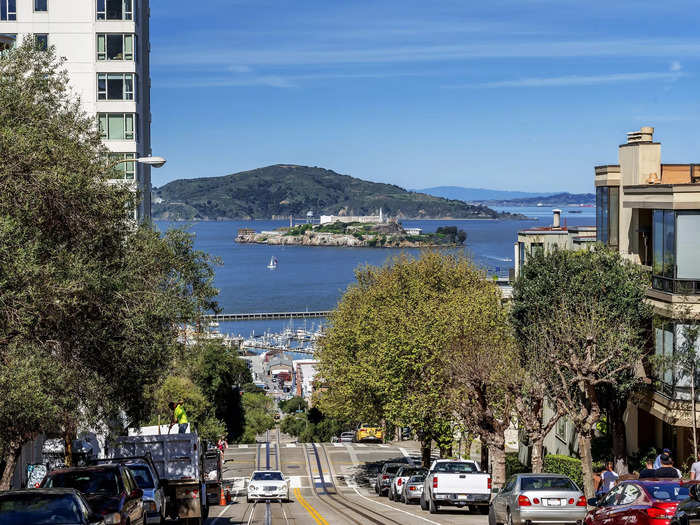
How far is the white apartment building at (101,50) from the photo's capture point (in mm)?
55719

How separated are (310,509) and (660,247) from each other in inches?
615

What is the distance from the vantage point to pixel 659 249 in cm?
3550

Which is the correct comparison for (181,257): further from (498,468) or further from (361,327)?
(361,327)

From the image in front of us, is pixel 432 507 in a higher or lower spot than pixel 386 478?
higher

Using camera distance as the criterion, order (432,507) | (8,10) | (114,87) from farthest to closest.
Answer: (8,10), (114,87), (432,507)

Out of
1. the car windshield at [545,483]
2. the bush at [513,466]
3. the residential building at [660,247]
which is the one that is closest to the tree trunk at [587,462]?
the residential building at [660,247]

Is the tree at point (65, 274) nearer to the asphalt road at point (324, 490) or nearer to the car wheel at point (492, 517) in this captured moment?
the asphalt road at point (324, 490)

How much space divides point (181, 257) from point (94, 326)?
27.4ft

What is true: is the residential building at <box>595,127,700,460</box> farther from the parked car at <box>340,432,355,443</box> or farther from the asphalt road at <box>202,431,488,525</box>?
the parked car at <box>340,432,355,443</box>

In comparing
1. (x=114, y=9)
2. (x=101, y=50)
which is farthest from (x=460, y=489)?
(x=114, y=9)

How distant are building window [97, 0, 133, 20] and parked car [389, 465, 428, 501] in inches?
1215

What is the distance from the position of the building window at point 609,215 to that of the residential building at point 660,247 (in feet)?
0.14

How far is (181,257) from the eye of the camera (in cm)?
2809

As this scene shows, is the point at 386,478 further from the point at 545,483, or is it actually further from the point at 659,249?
the point at 545,483
